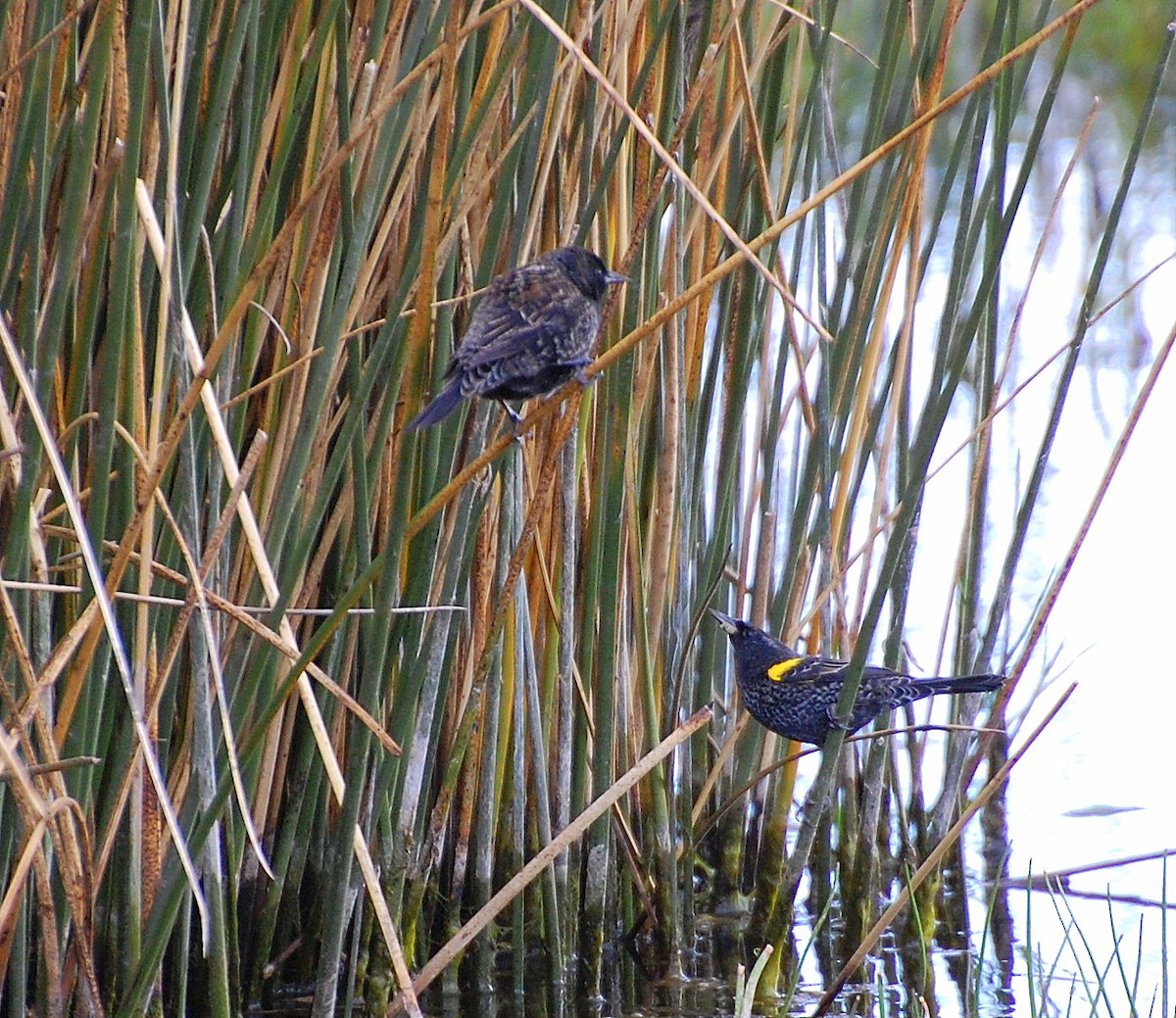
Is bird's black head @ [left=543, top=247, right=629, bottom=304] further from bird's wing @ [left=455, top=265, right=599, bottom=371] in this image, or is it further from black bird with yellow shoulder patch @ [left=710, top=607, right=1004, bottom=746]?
black bird with yellow shoulder patch @ [left=710, top=607, right=1004, bottom=746]

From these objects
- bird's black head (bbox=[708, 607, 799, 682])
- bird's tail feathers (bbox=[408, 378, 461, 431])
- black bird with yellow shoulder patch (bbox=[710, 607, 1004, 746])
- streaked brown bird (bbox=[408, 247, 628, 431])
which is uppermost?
streaked brown bird (bbox=[408, 247, 628, 431])

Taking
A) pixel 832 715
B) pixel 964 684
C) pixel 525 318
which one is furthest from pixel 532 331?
pixel 964 684

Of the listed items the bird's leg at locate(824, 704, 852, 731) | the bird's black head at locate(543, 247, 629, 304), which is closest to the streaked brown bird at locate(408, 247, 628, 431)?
the bird's black head at locate(543, 247, 629, 304)

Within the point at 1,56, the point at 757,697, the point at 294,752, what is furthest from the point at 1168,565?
the point at 1,56

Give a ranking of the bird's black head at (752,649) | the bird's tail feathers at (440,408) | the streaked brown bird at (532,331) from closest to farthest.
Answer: the bird's tail feathers at (440,408) → the streaked brown bird at (532,331) → the bird's black head at (752,649)

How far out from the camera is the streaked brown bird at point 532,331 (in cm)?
217

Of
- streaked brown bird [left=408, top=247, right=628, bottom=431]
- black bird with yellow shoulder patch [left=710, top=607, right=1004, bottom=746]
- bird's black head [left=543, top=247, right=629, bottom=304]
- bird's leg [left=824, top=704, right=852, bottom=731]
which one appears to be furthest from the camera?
black bird with yellow shoulder patch [left=710, top=607, right=1004, bottom=746]

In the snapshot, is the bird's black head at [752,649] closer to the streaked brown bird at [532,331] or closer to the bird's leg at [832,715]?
the bird's leg at [832,715]

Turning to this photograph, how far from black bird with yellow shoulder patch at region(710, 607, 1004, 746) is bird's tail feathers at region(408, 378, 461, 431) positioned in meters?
0.97

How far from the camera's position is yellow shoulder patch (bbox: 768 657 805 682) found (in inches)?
111

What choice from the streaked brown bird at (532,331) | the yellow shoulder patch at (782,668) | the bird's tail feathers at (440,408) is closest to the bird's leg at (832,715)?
the yellow shoulder patch at (782,668)

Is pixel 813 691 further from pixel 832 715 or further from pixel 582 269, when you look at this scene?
pixel 582 269

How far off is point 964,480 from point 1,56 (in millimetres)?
4520

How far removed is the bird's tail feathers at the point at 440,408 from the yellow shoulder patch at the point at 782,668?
990 millimetres
